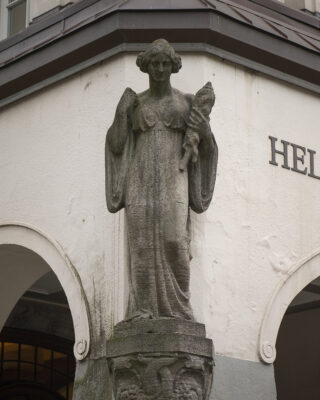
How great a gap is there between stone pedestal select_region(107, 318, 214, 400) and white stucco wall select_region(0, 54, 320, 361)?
2222 mm

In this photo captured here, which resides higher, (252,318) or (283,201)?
(283,201)

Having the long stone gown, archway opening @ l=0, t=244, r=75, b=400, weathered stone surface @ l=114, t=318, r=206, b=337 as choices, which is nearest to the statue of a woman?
the long stone gown

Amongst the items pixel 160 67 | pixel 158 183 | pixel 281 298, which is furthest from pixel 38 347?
pixel 160 67

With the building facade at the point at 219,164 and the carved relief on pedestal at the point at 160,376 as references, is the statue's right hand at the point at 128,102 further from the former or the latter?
the carved relief on pedestal at the point at 160,376

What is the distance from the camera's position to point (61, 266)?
13547 mm

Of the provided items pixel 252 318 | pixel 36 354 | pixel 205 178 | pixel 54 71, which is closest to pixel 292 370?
pixel 36 354

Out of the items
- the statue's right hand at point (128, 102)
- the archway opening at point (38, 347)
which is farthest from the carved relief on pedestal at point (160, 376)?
the archway opening at point (38, 347)

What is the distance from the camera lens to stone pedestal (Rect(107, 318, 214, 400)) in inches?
406

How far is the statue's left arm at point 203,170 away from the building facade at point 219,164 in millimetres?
1709

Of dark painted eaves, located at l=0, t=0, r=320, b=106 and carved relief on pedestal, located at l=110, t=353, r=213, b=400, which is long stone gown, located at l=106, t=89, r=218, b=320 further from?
dark painted eaves, located at l=0, t=0, r=320, b=106

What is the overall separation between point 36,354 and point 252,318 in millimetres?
5138

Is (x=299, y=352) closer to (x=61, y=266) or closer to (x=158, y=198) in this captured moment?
(x=61, y=266)

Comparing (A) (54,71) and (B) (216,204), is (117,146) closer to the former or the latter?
(B) (216,204)

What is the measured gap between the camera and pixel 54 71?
46.4 feet
